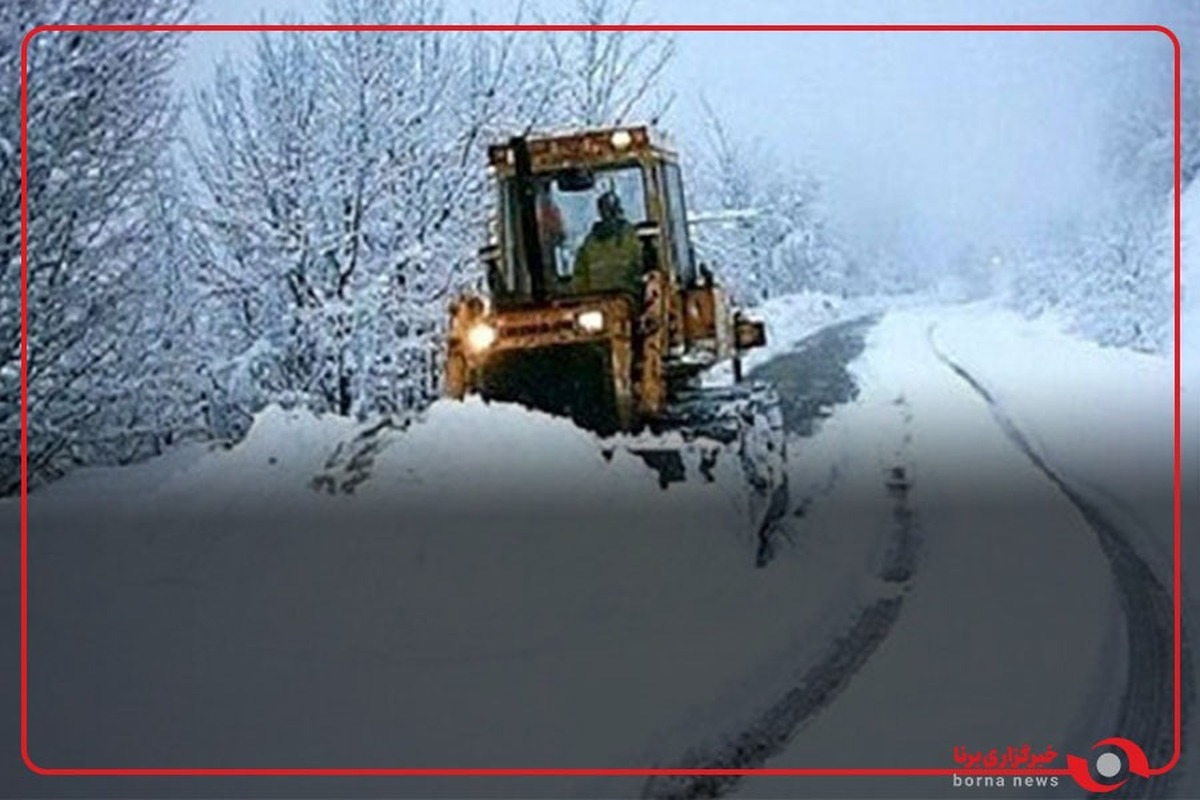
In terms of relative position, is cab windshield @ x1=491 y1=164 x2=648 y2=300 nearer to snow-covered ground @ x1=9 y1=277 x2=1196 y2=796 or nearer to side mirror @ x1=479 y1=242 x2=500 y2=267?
side mirror @ x1=479 y1=242 x2=500 y2=267

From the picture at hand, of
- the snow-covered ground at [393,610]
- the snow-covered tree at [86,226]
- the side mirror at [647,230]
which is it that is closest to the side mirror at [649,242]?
the side mirror at [647,230]

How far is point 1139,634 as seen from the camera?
2.23 meters

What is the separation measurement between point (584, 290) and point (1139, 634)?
1.04 metres

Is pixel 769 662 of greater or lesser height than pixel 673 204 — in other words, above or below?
below

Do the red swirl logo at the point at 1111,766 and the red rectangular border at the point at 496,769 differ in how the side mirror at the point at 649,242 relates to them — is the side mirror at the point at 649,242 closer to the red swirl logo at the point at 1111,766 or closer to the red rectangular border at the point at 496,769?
the red rectangular border at the point at 496,769

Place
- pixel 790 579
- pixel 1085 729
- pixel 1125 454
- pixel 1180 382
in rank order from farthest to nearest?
pixel 1125 454 → pixel 790 579 → pixel 1180 382 → pixel 1085 729

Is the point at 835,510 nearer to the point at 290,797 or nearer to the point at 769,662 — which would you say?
the point at 769,662

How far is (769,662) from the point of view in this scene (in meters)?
2.11

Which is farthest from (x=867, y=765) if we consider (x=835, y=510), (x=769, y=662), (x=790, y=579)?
(x=835, y=510)

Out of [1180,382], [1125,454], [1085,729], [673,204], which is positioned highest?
[673,204]

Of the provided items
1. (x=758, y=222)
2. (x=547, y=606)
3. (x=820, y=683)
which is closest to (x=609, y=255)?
(x=758, y=222)

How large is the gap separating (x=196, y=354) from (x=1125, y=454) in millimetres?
1624

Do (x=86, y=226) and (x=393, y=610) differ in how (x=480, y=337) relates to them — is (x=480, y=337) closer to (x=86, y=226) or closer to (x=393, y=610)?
(x=86, y=226)

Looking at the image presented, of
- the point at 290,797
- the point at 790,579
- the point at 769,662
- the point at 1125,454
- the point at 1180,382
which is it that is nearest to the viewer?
the point at 290,797
